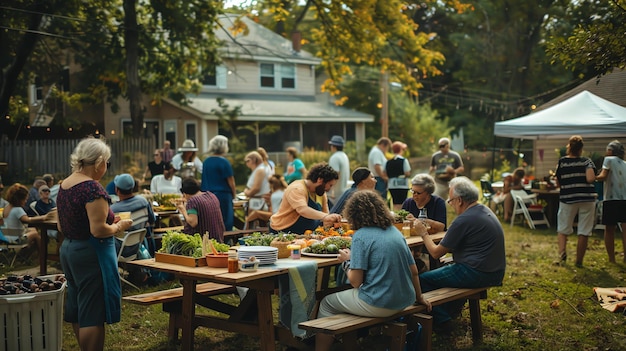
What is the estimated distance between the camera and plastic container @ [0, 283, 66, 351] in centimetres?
550

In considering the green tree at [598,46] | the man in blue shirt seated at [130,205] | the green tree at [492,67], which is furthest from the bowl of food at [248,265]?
the green tree at [492,67]

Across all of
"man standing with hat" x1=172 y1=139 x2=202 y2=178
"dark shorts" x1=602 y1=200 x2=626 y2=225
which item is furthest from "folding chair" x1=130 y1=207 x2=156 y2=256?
"dark shorts" x1=602 y1=200 x2=626 y2=225

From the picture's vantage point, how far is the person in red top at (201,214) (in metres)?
8.12

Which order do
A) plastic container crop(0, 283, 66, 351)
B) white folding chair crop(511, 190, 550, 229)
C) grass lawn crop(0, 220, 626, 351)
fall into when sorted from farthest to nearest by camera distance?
white folding chair crop(511, 190, 550, 229)
grass lawn crop(0, 220, 626, 351)
plastic container crop(0, 283, 66, 351)

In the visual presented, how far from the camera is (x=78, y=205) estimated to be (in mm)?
5172

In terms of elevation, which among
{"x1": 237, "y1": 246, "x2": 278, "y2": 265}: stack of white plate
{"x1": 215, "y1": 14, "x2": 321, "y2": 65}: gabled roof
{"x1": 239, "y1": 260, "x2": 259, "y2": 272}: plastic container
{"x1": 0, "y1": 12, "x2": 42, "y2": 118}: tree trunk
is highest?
{"x1": 215, "y1": 14, "x2": 321, "y2": 65}: gabled roof

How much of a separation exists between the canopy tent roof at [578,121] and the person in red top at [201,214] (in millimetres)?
6586

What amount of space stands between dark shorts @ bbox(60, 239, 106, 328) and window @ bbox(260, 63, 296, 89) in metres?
27.2

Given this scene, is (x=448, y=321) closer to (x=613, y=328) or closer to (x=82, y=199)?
(x=613, y=328)

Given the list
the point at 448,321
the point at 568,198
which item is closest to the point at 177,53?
the point at 568,198

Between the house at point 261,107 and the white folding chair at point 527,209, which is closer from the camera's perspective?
the white folding chair at point 527,209

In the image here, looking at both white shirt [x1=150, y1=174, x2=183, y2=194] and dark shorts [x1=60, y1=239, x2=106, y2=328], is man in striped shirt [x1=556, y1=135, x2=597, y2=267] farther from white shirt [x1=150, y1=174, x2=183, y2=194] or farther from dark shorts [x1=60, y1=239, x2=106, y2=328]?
dark shorts [x1=60, y1=239, x2=106, y2=328]

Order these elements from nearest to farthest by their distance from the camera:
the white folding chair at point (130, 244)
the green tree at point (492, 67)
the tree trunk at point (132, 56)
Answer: the white folding chair at point (130, 244), the tree trunk at point (132, 56), the green tree at point (492, 67)

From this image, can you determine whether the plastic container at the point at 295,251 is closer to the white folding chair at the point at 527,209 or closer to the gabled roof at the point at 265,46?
the white folding chair at the point at 527,209
